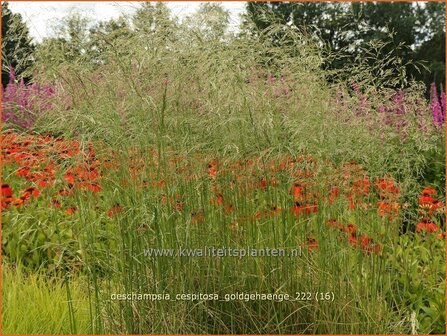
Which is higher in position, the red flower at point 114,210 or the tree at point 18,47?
the tree at point 18,47

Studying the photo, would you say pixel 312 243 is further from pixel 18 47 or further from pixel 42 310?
pixel 18 47

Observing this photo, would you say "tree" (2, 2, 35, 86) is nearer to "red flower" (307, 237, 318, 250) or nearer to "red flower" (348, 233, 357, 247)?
"red flower" (307, 237, 318, 250)

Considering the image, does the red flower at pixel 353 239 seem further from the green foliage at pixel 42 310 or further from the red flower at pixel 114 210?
the green foliage at pixel 42 310

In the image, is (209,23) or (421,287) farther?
(421,287)

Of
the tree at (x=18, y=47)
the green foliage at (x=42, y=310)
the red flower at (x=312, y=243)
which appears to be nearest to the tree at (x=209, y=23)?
the tree at (x=18, y=47)

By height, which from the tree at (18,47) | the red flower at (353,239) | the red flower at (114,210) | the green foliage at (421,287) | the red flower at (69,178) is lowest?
the green foliage at (421,287)

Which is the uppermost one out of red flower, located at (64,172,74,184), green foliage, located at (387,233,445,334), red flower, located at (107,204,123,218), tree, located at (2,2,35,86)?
tree, located at (2,2,35,86)


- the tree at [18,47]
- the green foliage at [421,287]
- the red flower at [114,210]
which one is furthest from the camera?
the green foliage at [421,287]

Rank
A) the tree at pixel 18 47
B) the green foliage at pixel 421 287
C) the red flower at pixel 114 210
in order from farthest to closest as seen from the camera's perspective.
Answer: the green foliage at pixel 421 287 < the tree at pixel 18 47 < the red flower at pixel 114 210

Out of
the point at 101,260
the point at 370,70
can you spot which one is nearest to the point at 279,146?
the point at 370,70

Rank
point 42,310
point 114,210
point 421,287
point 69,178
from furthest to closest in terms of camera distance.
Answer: point 421,287 → point 42,310 → point 69,178 → point 114,210

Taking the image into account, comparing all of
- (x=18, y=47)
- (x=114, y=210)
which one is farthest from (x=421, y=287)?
(x=18, y=47)

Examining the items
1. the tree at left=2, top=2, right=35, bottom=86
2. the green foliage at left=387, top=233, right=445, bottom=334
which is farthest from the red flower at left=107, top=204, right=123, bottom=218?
the green foliage at left=387, top=233, right=445, bottom=334

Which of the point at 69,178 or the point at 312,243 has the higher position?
the point at 69,178
